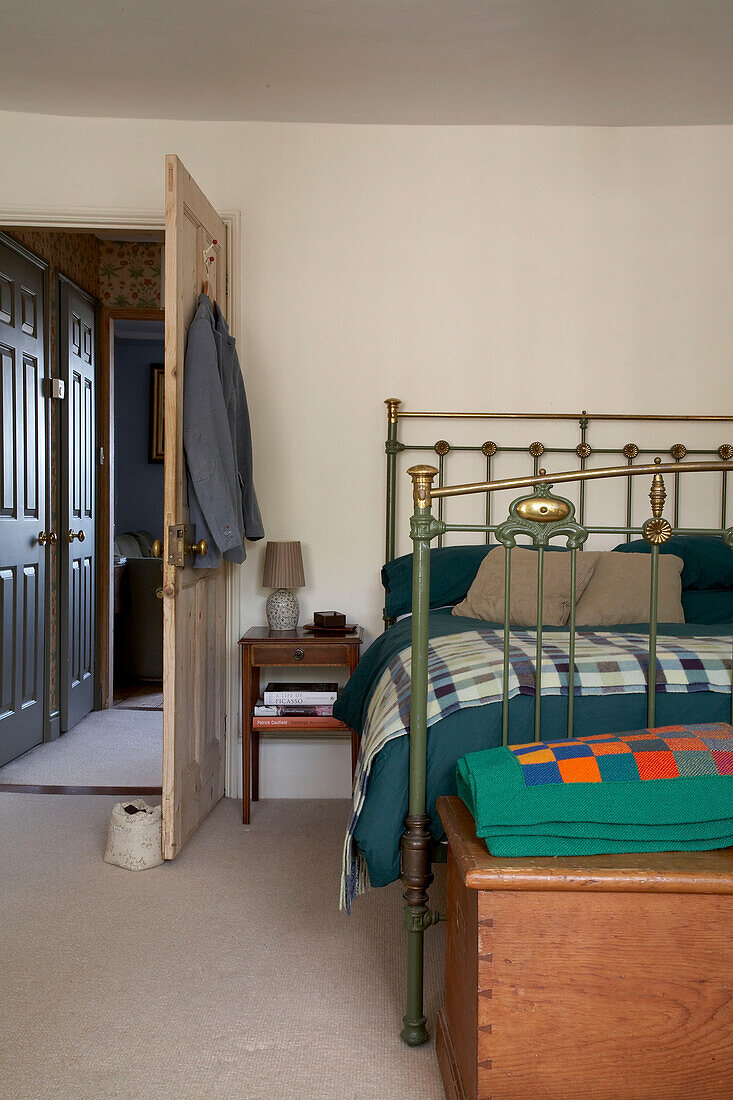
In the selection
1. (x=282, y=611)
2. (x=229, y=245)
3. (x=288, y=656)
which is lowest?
(x=288, y=656)

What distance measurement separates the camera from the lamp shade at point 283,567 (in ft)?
10.3

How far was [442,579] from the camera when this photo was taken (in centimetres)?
292

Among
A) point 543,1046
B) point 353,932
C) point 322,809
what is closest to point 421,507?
point 543,1046

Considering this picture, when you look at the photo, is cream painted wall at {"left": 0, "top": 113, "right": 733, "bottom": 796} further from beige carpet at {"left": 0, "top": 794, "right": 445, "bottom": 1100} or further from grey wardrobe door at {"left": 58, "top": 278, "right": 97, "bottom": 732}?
grey wardrobe door at {"left": 58, "top": 278, "right": 97, "bottom": 732}

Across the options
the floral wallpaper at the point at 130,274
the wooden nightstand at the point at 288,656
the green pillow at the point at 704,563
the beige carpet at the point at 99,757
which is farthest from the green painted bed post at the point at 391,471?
the floral wallpaper at the point at 130,274

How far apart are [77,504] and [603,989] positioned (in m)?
3.65

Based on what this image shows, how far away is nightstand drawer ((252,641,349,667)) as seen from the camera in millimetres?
3014

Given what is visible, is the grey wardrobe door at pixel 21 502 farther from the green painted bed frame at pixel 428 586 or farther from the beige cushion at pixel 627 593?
the green painted bed frame at pixel 428 586

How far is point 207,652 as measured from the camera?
300 centimetres

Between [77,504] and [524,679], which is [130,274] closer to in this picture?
[77,504]

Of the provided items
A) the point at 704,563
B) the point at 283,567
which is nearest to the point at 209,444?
the point at 283,567

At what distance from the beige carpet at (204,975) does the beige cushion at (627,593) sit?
3.01ft

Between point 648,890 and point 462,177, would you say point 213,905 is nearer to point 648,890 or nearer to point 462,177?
point 648,890

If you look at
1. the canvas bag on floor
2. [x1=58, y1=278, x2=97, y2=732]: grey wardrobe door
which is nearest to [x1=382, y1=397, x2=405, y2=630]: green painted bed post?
the canvas bag on floor
